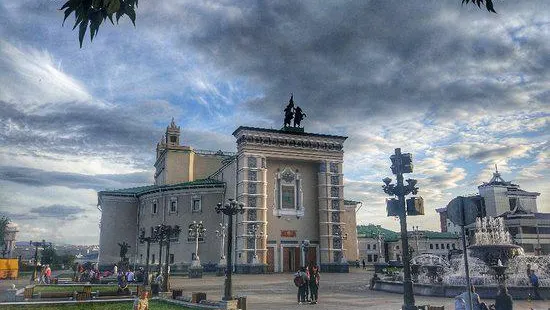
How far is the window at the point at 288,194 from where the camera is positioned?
153 ft

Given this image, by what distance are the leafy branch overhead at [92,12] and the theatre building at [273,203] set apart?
129ft

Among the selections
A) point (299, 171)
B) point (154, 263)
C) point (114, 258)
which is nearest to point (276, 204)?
point (299, 171)

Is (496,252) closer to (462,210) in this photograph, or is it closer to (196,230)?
(462,210)

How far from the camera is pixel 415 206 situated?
1335 centimetres

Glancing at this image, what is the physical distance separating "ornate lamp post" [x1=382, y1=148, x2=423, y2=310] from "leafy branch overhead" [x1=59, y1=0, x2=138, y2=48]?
11.3m

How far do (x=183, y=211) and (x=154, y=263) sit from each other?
7947 millimetres

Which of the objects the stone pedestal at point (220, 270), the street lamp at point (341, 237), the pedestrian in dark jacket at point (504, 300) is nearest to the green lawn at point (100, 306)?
the pedestrian in dark jacket at point (504, 300)

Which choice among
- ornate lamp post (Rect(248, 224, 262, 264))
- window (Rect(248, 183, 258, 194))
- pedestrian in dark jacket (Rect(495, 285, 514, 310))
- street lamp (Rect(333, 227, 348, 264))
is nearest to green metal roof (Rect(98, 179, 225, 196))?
window (Rect(248, 183, 258, 194))

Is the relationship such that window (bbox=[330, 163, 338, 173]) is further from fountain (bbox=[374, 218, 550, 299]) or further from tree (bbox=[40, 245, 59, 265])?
tree (bbox=[40, 245, 59, 265])

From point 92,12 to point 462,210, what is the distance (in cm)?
660

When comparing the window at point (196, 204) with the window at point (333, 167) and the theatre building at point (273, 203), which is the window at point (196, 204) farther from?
the window at point (333, 167)

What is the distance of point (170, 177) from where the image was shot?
6006cm

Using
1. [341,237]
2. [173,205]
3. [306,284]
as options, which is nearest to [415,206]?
[306,284]

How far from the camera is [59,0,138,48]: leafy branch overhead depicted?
3.98 metres
